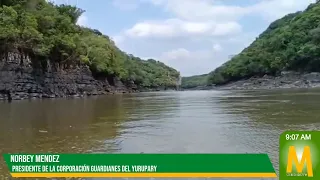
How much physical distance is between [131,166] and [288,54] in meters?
92.0

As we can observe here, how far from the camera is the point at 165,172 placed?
16.6ft

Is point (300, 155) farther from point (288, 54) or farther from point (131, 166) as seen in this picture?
point (288, 54)

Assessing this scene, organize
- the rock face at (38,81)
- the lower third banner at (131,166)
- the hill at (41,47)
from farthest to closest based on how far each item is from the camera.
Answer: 1. the hill at (41,47)
2. the rock face at (38,81)
3. the lower third banner at (131,166)

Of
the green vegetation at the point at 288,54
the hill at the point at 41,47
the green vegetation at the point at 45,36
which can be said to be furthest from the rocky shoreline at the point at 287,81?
the hill at the point at 41,47

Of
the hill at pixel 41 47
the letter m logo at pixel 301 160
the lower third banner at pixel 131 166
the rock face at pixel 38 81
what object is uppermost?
the hill at pixel 41 47

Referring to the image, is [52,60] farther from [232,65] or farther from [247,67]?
[232,65]

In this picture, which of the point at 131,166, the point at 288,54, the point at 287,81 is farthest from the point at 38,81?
the point at 288,54

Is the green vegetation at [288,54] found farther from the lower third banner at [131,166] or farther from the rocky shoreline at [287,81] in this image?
the lower third banner at [131,166]

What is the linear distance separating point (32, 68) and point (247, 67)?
7416 centimetres

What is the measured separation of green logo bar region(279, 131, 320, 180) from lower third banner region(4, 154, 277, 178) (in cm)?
98

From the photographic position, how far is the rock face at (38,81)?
130 ft

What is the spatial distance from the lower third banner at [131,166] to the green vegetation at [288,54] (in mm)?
82399

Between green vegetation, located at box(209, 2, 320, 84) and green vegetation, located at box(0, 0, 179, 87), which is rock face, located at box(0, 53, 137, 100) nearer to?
green vegetation, located at box(0, 0, 179, 87)

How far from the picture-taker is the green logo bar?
390 cm
